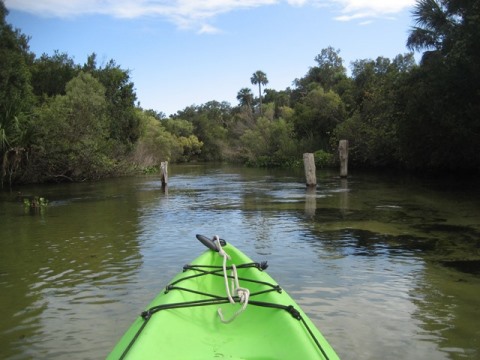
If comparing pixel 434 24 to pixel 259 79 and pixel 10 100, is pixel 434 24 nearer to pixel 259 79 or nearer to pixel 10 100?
pixel 10 100

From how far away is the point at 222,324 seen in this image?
11.9 ft

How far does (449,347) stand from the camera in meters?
4.19

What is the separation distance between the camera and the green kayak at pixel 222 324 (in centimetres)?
288

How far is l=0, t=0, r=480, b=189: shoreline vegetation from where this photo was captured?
62.2 ft

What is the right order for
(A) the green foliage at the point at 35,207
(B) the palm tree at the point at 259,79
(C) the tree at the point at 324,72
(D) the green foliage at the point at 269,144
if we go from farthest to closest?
(B) the palm tree at the point at 259,79, (C) the tree at the point at 324,72, (D) the green foliage at the point at 269,144, (A) the green foliage at the point at 35,207

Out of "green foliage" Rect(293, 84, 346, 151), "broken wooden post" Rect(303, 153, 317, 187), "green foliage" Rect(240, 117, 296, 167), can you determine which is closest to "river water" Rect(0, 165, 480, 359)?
"broken wooden post" Rect(303, 153, 317, 187)

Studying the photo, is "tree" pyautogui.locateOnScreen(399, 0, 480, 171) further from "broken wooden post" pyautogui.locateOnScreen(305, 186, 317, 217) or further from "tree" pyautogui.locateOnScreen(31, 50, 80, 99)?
"tree" pyautogui.locateOnScreen(31, 50, 80, 99)

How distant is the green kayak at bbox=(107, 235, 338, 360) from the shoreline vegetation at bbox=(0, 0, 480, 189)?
1624cm

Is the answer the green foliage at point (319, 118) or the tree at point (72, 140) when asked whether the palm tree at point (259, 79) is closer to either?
the green foliage at point (319, 118)

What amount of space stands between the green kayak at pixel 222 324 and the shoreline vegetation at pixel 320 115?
53.3 feet

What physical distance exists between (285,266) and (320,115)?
3757 cm

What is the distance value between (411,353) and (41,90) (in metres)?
36.2

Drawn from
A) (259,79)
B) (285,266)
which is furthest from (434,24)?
(259,79)

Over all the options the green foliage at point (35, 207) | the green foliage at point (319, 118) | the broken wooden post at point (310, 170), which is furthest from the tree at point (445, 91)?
the green foliage at point (319, 118)
